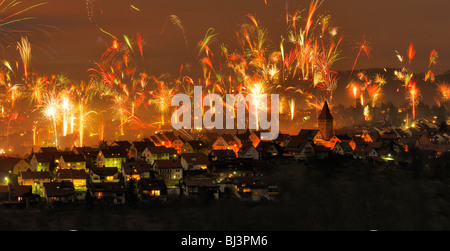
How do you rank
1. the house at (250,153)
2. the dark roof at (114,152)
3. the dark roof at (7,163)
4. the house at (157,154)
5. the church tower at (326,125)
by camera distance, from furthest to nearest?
the church tower at (326,125), the house at (250,153), the house at (157,154), the dark roof at (114,152), the dark roof at (7,163)

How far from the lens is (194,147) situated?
79312mm

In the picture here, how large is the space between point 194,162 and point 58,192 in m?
17.8

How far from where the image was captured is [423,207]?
65125 mm

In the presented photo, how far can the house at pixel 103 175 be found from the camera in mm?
65625

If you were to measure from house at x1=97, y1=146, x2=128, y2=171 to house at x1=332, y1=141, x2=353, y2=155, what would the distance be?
98.6 ft

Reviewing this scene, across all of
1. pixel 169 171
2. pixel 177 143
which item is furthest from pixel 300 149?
pixel 169 171

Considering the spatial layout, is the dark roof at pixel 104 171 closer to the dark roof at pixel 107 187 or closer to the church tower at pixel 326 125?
the dark roof at pixel 107 187

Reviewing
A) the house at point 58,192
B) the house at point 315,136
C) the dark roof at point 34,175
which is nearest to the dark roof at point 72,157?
the dark roof at point 34,175

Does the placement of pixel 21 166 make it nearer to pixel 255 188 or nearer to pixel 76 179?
pixel 76 179

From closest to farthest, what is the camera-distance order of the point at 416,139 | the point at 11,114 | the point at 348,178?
the point at 348,178
the point at 416,139
the point at 11,114

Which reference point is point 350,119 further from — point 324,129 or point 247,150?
point 247,150

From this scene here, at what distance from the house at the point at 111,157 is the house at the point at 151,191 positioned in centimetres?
962

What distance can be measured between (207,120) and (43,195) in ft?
158
